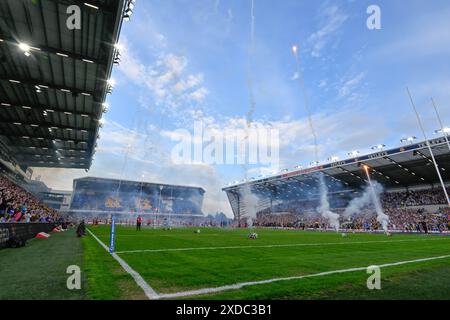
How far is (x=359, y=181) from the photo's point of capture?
58.6 meters

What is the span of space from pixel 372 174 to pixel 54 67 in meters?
56.7

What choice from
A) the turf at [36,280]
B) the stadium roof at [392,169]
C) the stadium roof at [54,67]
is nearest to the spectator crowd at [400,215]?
the stadium roof at [392,169]

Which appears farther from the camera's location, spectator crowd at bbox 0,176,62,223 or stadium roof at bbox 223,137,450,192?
stadium roof at bbox 223,137,450,192

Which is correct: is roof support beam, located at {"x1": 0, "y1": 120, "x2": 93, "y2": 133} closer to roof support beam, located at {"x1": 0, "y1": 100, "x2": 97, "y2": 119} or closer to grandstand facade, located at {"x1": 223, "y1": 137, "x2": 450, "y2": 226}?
roof support beam, located at {"x1": 0, "y1": 100, "x2": 97, "y2": 119}

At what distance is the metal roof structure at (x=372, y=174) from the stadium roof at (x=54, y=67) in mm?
44296

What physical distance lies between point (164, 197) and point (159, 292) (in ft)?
324

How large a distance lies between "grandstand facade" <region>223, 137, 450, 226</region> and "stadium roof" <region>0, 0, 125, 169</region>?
145 feet

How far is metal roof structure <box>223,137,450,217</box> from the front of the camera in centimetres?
4206

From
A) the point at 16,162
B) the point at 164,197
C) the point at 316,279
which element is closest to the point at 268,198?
the point at 164,197

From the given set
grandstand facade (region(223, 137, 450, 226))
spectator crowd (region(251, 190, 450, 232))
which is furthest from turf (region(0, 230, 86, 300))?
grandstand facade (region(223, 137, 450, 226))

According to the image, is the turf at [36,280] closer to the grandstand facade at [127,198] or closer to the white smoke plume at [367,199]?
the white smoke plume at [367,199]

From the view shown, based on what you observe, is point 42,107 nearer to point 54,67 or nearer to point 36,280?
point 54,67

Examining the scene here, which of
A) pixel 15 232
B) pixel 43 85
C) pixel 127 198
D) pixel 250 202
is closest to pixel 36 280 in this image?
pixel 15 232
